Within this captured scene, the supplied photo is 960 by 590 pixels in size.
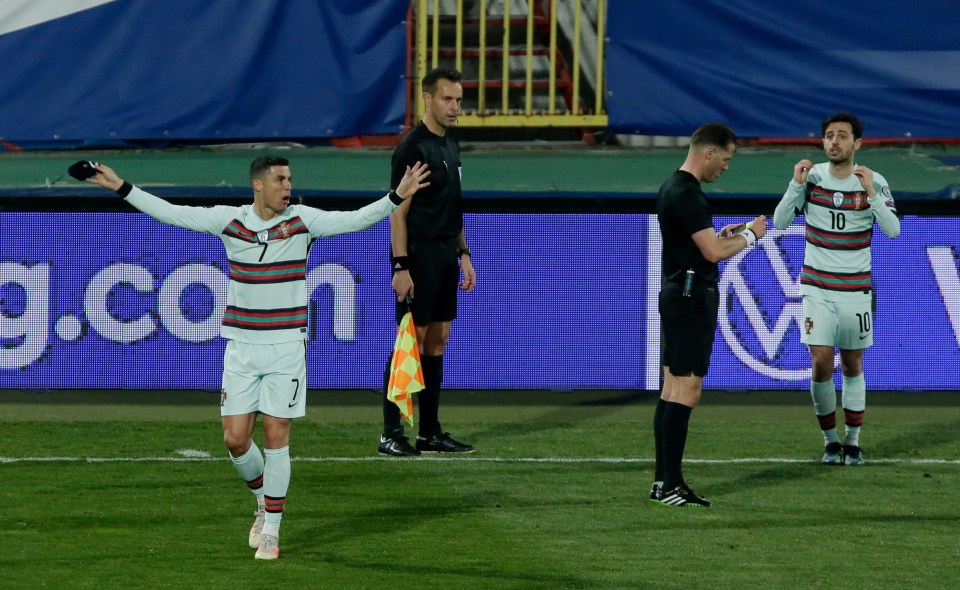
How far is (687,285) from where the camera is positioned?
7.44 meters

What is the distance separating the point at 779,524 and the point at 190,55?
7596 mm

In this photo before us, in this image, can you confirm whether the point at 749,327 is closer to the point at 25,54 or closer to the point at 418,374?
the point at 418,374

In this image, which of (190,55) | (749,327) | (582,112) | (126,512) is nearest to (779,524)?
(126,512)

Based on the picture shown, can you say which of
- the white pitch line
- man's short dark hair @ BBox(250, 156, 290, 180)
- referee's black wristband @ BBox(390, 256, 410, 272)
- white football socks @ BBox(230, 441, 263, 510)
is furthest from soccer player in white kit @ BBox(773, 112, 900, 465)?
white football socks @ BBox(230, 441, 263, 510)

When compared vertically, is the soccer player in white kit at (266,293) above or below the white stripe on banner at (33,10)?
below

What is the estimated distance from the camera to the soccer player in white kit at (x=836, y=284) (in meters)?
8.71

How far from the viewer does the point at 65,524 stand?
7.02m

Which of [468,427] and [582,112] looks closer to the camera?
[468,427]

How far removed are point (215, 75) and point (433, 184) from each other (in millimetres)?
A: 4684

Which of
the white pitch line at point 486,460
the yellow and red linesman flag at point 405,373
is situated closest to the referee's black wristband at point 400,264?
the yellow and red linesman flag at point 405,373

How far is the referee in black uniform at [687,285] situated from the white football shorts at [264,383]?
1912mm

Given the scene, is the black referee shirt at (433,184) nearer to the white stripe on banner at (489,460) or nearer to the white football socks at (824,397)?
the white stripe on banner at (489,460)

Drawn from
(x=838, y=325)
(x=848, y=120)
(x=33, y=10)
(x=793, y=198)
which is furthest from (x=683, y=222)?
(x=33, y=10)

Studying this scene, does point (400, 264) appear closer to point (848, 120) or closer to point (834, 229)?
point (834, 229)
